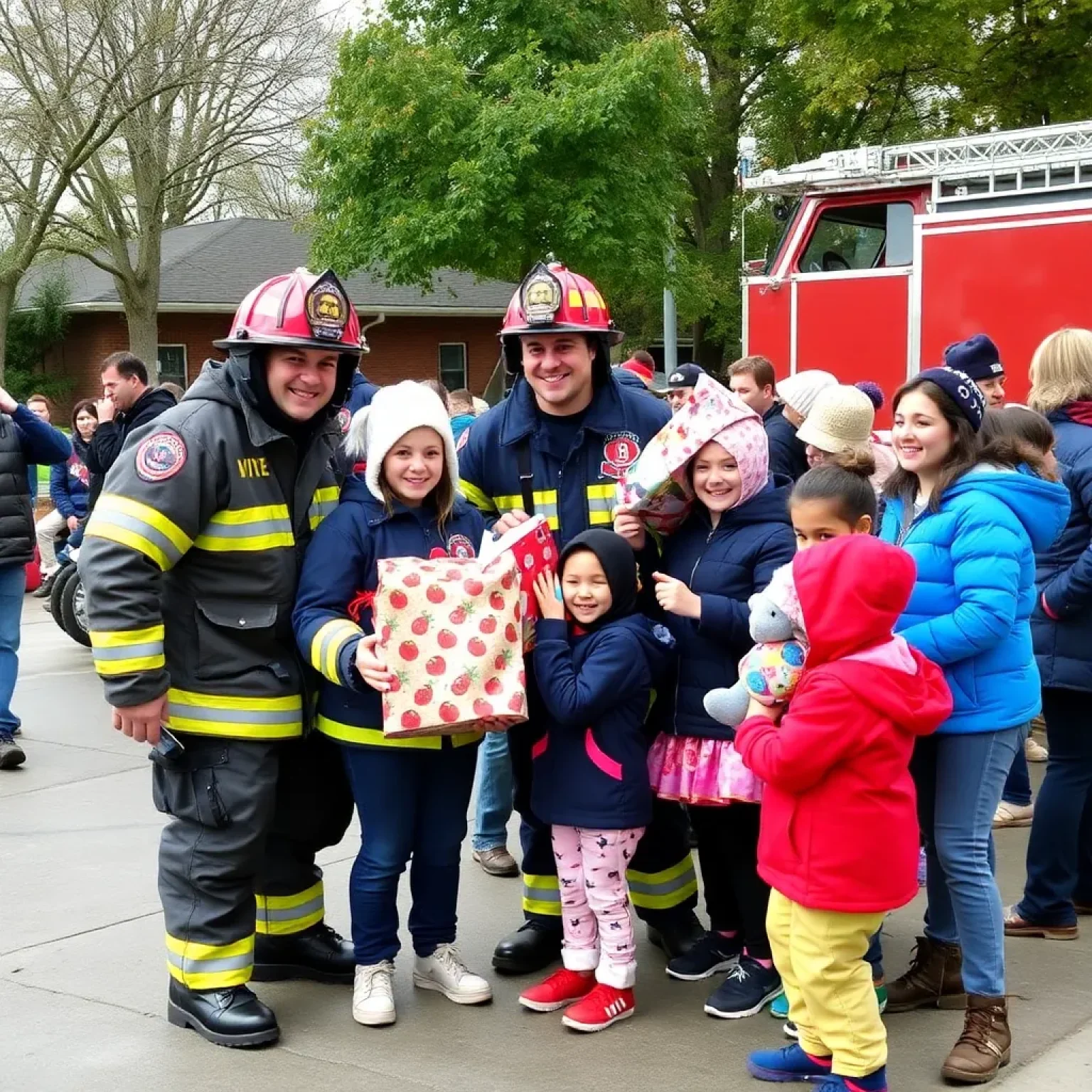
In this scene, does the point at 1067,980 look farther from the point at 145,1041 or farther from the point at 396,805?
the point at 145,1041

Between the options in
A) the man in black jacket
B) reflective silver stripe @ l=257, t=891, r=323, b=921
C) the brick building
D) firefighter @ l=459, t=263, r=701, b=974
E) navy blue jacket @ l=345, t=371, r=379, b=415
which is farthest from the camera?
the brick building

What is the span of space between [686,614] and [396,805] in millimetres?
1012

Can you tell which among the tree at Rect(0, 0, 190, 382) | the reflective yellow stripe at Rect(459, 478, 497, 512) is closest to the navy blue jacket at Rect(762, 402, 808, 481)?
the reflective yellow stripe at Rect(459, 478, 497, 512)

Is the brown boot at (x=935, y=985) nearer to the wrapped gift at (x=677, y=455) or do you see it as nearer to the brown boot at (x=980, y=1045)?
the brown boot at (x=980, y=1045)

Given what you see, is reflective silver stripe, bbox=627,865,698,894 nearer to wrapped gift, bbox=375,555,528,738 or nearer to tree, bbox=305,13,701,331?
wrapped gift, bbox=375,555,528,738

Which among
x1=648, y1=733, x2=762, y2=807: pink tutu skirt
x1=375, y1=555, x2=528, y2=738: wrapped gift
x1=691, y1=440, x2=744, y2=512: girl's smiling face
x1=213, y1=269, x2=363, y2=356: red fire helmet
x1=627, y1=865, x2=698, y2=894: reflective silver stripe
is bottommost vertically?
x1=627, y1=865, x2=698, y2=894: reflective silver stripe

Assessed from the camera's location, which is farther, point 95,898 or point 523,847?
point 95,898

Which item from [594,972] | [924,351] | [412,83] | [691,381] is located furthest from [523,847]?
[412,83]

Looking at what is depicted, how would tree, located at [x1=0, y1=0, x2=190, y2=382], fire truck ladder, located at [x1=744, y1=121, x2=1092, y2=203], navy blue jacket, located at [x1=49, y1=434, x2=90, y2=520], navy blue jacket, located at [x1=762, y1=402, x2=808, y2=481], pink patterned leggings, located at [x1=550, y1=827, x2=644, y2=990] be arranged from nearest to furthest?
pink patterned leggings, located at [x1=550, y1=827, x2=644, y2=990] < navy blue jacket, located at [x1=762, y1=402, x2=808, y2=481] < fire truck ladder, located at [x1=744, y1=121, x2=1092, y2=203] < navy blue jacket, located at [x1=49, y1=434, x2=90, y2=520] < tree, located at [x1=0, y1=0, x2=190, y2=382]

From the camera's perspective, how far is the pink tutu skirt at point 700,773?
4.10m

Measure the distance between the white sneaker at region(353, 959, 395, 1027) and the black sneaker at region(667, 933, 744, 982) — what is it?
0.92m

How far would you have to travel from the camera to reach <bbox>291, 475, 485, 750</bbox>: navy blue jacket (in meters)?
4.07

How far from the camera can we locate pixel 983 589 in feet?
12.4

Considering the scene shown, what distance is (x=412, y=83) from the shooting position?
1684 cm
